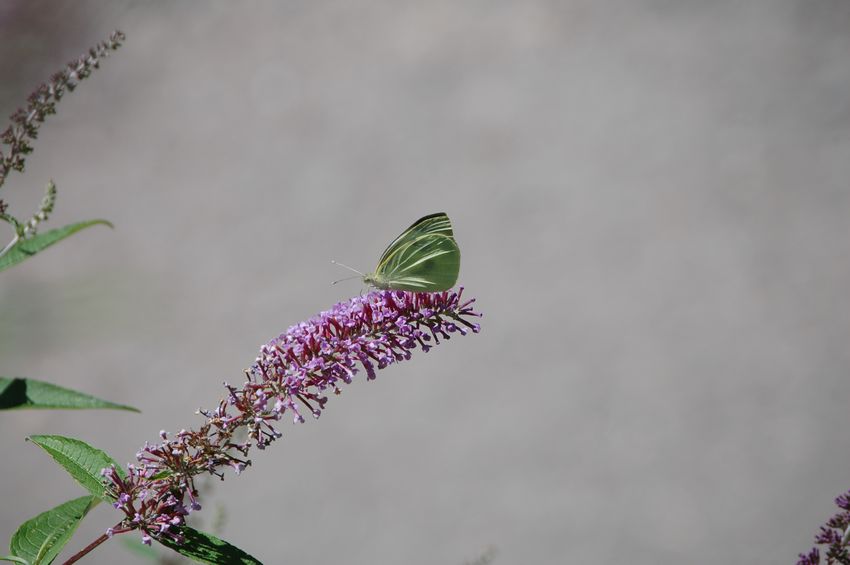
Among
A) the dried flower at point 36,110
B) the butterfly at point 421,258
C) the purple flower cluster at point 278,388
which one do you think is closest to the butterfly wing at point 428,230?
the butterfly at point 421,258

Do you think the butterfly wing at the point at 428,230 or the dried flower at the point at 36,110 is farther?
the butterfly wing at the point at 428,230

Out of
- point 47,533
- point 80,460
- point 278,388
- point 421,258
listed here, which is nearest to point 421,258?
point 421,258

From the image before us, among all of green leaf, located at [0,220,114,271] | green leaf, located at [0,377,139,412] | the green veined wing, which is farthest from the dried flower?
the green veined wing

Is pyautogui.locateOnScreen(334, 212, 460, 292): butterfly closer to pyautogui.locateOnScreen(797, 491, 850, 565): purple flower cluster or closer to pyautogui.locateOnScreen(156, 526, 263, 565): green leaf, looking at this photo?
pyautogui.locateOnScreen(156, 526, 263, 565): green leaf

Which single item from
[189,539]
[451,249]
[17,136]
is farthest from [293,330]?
[17,136]

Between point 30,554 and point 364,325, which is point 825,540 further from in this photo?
point 30,554

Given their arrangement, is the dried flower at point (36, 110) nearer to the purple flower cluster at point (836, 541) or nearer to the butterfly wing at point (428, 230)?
the butterfly wing at point (428, 230)

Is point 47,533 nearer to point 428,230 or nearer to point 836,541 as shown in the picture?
point 428,230

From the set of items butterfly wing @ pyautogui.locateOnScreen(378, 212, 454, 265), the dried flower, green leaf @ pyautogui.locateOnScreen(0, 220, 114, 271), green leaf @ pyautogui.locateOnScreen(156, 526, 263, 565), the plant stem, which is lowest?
the plant stem
